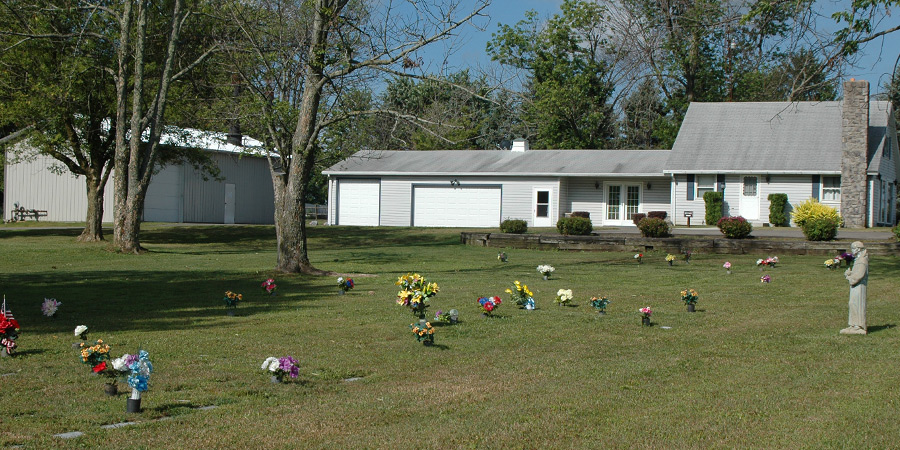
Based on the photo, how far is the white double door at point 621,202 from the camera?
3653 cm

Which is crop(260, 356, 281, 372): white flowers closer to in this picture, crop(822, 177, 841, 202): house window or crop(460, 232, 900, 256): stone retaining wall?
crop(460, 232, 900, 256): stone retaining wall

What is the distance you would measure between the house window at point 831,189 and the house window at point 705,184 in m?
4.21

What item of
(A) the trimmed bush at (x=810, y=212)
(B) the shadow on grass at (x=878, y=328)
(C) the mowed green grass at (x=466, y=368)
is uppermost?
(A) the trimmed bush at (x=810, y=212)

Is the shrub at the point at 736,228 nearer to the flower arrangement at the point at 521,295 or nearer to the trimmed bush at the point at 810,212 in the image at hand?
the trimmed bush at the point at 810,212

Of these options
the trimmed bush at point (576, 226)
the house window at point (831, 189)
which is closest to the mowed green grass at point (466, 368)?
the trimmed bush at point (576, 226)

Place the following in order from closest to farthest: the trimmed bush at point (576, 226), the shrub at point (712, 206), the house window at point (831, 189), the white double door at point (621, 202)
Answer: the trimmed bush at point (576, 226), the house window at point (831, 189), the shrub at point (712, 206), the white double door at point (621, 202)

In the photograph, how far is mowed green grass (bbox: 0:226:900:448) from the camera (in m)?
5.36

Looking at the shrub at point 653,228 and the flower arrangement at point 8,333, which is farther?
the shrub at point 653,228

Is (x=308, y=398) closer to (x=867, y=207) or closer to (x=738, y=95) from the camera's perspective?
(x=867, y=207)

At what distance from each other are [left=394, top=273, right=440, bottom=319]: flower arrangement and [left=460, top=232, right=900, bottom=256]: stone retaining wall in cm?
1369

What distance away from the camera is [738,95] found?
152 feet

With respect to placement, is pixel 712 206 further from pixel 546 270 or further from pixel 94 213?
pixel 94 213

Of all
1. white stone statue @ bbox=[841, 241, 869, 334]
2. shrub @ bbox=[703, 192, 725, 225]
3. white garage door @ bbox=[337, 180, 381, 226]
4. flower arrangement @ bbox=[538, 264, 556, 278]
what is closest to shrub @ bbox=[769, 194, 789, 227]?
shrub @ bbox=[703, 192, 725, 225]

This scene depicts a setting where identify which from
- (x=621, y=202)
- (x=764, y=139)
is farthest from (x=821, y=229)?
(x=621, y=202)
